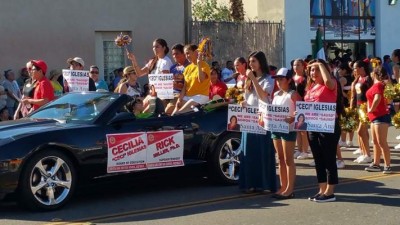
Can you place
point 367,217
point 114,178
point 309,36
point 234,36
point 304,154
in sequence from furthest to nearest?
1. point 309,36
2. point 234,36
3. point 304,154
4. point 114,178
5. point 367,217

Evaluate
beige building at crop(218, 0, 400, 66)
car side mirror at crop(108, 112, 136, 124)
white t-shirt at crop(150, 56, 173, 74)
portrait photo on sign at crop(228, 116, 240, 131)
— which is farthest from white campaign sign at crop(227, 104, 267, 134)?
beige building at crop(218, 0, 400, 66)

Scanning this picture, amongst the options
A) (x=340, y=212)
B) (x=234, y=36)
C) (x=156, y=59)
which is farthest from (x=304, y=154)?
(x=234, y=36)

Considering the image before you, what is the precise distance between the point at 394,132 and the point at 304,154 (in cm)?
540

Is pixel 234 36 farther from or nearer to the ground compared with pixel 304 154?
farther from the ground

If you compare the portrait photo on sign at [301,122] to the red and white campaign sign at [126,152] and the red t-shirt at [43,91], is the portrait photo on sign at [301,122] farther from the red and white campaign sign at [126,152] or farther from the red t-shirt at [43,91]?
the red t-shirt at [43,91]

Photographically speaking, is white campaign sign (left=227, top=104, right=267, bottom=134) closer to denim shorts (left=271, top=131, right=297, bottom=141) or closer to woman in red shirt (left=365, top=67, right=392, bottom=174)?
denim shorts (left=271, top=131, right=297, bottom=141)

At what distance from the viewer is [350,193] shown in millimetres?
10109

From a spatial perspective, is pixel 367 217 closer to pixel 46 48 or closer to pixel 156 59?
pixel 156 59

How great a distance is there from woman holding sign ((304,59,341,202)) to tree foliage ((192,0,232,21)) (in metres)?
22.5

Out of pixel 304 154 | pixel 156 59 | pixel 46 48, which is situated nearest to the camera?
pixel 156 59

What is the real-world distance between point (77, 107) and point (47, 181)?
1.34 meters

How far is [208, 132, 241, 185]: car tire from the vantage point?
10664 millimetres

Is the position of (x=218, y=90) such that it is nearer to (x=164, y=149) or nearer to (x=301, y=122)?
(x=164, y=149)

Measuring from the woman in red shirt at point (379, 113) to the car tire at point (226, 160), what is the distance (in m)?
2.28
